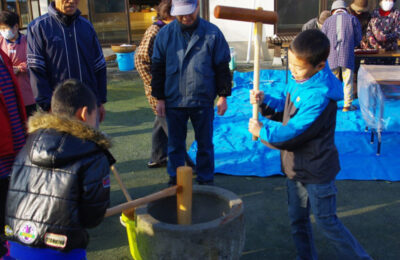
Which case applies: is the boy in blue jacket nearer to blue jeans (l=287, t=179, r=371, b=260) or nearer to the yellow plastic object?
blue jeans (l=287, t=179, r=371, b=260)

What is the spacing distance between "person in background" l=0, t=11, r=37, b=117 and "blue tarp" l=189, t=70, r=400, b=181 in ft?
6.12

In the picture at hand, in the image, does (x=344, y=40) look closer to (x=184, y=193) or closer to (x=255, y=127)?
(x=255, y=127)

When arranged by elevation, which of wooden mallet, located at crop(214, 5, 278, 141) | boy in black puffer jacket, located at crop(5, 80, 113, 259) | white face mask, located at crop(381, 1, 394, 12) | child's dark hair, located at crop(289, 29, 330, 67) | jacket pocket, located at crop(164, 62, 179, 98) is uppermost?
white face mask, located at crop(381, 1, 394, 12)

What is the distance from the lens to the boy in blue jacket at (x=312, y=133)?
2.10 m

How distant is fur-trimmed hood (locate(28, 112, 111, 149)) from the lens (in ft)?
5.55

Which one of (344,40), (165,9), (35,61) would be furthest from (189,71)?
(344,40)

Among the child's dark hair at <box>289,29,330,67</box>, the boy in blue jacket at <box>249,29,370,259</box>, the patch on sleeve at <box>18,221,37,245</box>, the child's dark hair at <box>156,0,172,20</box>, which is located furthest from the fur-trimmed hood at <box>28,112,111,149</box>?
the child's dark hair at <box>156,0,172,20</box>

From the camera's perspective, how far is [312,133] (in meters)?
2.12

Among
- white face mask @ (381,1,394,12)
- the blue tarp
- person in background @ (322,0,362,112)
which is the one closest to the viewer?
the blue tarp

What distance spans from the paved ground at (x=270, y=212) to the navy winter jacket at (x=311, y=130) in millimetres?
835

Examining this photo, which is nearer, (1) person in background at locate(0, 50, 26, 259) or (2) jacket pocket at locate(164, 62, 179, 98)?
(1) person in background at locate(0, 50, 26, 259)

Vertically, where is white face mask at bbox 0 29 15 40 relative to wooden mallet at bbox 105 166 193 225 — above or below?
above

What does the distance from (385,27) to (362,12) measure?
46 cm

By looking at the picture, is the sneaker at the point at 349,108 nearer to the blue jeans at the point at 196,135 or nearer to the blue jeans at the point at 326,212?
the blue jeans at the point at 196,135
